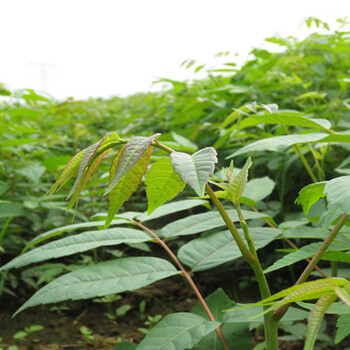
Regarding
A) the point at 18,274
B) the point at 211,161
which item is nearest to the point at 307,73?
the point at 18,274

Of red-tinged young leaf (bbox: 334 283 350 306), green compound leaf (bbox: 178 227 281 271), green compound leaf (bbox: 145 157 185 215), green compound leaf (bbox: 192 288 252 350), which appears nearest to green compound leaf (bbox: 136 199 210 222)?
green compound leaf (bbox: 178 227 281 271)

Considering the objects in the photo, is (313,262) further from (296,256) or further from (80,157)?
(80,157)

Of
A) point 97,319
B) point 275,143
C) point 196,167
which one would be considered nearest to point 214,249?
point 275,143

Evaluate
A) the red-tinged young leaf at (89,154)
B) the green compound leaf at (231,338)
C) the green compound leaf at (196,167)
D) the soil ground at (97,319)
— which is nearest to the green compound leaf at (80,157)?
Answer: the red-tinged young leaf at (89,154)

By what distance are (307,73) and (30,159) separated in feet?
5.80

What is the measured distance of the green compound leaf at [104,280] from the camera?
69 cm

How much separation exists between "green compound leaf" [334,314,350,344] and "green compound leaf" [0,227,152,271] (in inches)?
15.2

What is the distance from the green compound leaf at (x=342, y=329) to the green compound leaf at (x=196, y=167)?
1.14ft

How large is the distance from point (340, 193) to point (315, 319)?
174 millimetres

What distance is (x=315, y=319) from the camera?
1.27 feet

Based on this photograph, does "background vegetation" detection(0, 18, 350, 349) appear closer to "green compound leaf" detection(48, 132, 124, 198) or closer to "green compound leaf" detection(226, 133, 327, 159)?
"green compound leaf" detection(226, 133, 327, 159)

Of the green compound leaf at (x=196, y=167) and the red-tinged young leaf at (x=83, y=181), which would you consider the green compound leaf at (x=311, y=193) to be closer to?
the green compound leaf at (x=196, y=167)

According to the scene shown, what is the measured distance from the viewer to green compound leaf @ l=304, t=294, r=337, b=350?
38 centimetres

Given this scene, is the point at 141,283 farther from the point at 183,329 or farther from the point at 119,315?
the point at 119,315
